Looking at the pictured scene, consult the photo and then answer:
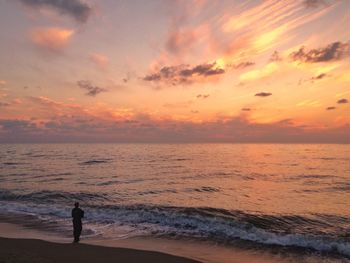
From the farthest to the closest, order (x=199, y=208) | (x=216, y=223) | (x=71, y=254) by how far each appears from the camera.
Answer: (x=199, y=208)
(x=216, y=223)
(x=71, y=254)

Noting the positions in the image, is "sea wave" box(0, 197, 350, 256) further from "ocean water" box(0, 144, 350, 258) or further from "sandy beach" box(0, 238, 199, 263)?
"sandy beach" box(0, 238, 199, 263)

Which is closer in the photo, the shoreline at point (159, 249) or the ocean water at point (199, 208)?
the shoreline at point (159, 249)

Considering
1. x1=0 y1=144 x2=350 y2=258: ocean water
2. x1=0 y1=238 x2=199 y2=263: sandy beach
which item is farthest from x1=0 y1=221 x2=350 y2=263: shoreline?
x1=0 y1=144 x2=350 y2=258: ocean water

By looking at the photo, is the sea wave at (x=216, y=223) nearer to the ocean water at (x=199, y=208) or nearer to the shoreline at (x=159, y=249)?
the ocean water at (x=199, y=208)

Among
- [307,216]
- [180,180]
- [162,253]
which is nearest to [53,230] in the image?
[162,253]

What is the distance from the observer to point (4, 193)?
110 feet

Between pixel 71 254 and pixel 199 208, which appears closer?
pixel 71 254

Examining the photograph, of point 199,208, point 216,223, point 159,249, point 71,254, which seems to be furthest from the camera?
point 199,208

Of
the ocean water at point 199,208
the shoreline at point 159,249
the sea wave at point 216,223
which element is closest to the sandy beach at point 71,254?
the shoreline at point 159,249

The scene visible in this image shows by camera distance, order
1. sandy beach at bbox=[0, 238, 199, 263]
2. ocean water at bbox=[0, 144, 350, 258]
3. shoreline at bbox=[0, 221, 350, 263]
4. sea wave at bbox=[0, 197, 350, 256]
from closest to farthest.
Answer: sandy beach at bbox=[0, 238, 199, 263] < shoreline at bbox=[0, 221, 350, 263] < sea wave at bbox=[0, 197, 350, 256] < ocean water at bbox=[0, 144, 350, 258]

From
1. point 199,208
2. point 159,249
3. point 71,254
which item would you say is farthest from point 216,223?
point 71,254

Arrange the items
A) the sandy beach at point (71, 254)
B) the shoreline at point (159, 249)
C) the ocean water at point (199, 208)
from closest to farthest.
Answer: the sandy beach at point (71, 254)
the shoreline at point (159, 249)
the ocean water at point (199, 208)

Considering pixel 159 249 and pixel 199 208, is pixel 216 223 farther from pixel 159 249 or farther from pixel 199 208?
pixel 159 249

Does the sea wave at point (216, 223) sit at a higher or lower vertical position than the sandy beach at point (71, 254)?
lower
